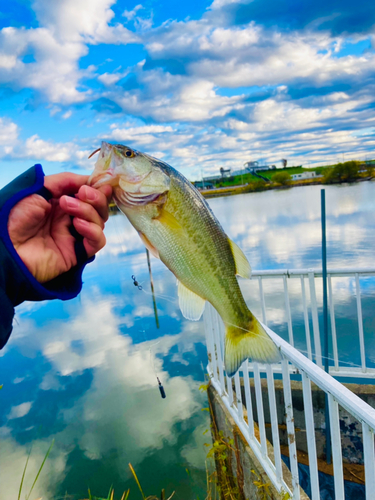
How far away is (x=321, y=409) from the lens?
391 centimetres

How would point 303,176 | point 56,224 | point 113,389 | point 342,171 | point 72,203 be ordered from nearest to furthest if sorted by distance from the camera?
point 72,203 < point 56,224 < point 113,389 < point 342,171 < point 303,176

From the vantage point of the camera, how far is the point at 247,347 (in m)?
1.35

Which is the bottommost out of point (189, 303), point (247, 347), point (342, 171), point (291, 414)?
point (291, 414)

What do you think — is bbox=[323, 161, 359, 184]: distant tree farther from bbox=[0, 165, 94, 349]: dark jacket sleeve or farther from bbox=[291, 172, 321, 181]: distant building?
bbox=[0, 165, 94, 349]: dark jacket sleeve

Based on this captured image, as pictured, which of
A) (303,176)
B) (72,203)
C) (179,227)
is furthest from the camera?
(303,176)

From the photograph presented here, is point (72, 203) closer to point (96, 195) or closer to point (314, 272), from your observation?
point (96, 195)

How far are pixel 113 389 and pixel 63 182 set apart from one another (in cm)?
589

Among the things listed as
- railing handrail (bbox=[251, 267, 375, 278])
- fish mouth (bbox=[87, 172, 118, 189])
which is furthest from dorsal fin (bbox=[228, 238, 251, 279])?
railing handrail (bbox=[251, 267, 375, 278])

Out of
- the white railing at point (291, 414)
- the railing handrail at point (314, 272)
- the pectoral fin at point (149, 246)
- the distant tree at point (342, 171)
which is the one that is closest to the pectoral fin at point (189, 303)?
the pectoral fin at point (149, 246)

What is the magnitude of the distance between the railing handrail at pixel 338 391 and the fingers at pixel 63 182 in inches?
60.8

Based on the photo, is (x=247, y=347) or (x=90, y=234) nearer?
(x=247, y=347)

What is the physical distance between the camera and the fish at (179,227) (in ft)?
3.96

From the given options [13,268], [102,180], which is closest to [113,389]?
[13,268]

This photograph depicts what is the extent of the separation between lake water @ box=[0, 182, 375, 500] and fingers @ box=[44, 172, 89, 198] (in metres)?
0.29
